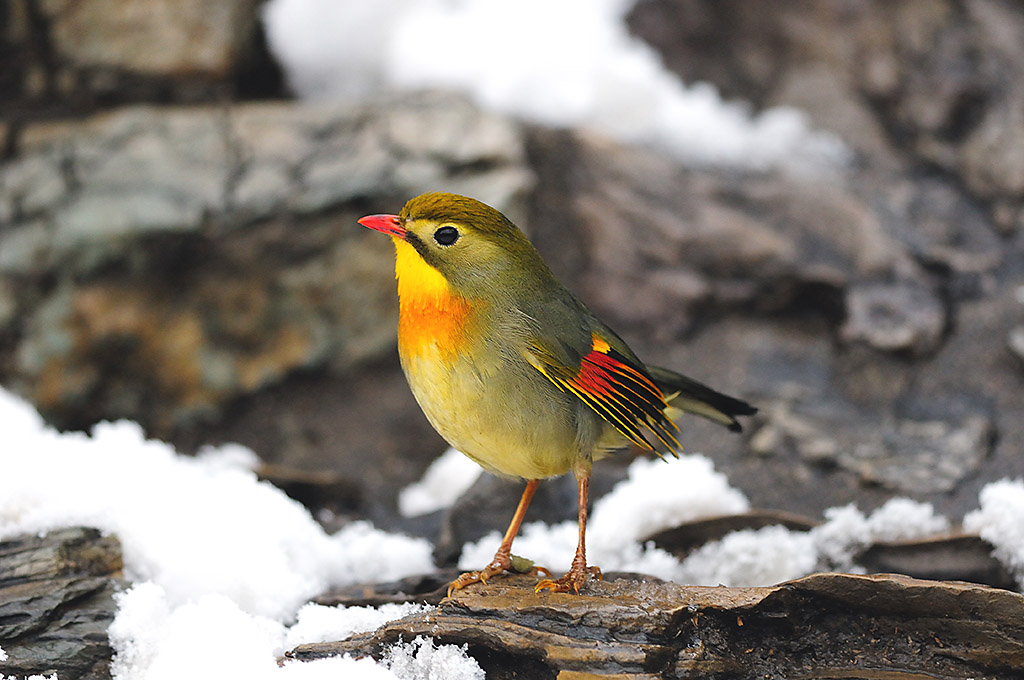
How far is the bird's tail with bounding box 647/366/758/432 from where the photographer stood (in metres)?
3.94

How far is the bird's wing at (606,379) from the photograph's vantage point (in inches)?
132

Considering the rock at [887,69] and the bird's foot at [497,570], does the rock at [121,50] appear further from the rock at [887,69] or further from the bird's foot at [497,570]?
the bird's foot at [497,570]

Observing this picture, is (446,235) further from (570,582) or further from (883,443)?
(883,443)

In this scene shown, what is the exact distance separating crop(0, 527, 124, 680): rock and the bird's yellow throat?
4.86 feet

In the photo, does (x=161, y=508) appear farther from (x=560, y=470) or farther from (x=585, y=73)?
(x=585, y=73)

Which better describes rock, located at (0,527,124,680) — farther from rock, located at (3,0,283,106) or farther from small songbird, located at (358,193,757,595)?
rock, located at (3,0,283,106)

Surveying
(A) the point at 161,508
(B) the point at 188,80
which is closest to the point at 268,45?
(B) the point at 188,80

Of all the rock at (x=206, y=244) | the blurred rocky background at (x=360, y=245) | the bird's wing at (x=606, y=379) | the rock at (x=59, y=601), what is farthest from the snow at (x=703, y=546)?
the rock at (x=206, y=244)

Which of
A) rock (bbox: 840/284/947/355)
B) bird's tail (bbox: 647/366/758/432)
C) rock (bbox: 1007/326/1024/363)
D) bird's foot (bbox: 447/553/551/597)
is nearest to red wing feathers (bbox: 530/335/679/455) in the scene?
bird's tail (bbox: 647/366/758/432)

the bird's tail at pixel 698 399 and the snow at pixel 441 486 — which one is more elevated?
the snow at pixel 441 486

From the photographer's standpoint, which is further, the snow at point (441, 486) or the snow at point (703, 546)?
the snow at point (441, 486)

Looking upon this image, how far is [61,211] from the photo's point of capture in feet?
19.6

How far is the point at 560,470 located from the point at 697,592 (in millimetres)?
688

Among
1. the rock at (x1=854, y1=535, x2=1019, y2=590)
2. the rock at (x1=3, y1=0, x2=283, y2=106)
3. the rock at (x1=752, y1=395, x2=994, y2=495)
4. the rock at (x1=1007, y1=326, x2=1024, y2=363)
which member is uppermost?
the rock at (x1=3, y1=0, x2=283, y2=106)
